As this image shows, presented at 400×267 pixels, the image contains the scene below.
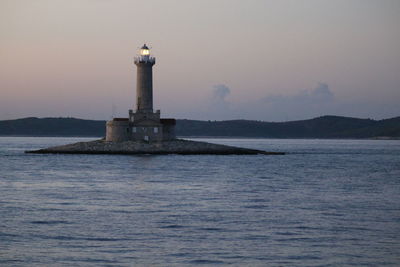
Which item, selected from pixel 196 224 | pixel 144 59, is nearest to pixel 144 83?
pixel 144 59

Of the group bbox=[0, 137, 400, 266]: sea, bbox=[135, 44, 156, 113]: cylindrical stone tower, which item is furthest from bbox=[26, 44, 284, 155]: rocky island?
bbox=[0, 137, 400, 266]: sea

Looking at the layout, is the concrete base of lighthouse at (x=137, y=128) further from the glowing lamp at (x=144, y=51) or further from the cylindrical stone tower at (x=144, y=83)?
the glowing lamp at (x=144, y=51)

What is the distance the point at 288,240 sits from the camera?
1978 cm

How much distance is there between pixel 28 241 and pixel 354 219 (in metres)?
11.4

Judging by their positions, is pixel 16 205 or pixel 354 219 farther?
pixel 16 205

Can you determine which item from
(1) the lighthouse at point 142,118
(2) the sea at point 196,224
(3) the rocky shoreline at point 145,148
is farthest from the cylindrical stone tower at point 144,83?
(2) the sea at point 196,224

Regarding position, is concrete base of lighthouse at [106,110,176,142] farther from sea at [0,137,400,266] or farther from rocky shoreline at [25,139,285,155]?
sea at [0,137,400,266]

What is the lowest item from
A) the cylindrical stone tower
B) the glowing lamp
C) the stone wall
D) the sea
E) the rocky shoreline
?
the sea

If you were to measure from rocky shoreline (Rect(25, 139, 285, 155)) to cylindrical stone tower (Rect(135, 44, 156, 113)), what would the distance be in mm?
4103

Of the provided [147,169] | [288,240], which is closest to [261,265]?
[288,240]

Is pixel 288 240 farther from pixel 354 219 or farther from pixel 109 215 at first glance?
pixel 109 215

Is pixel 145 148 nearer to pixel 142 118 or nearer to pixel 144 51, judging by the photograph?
pixel 142 118

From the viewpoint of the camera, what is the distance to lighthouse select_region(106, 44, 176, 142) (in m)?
76.8

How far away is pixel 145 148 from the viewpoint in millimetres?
77438
